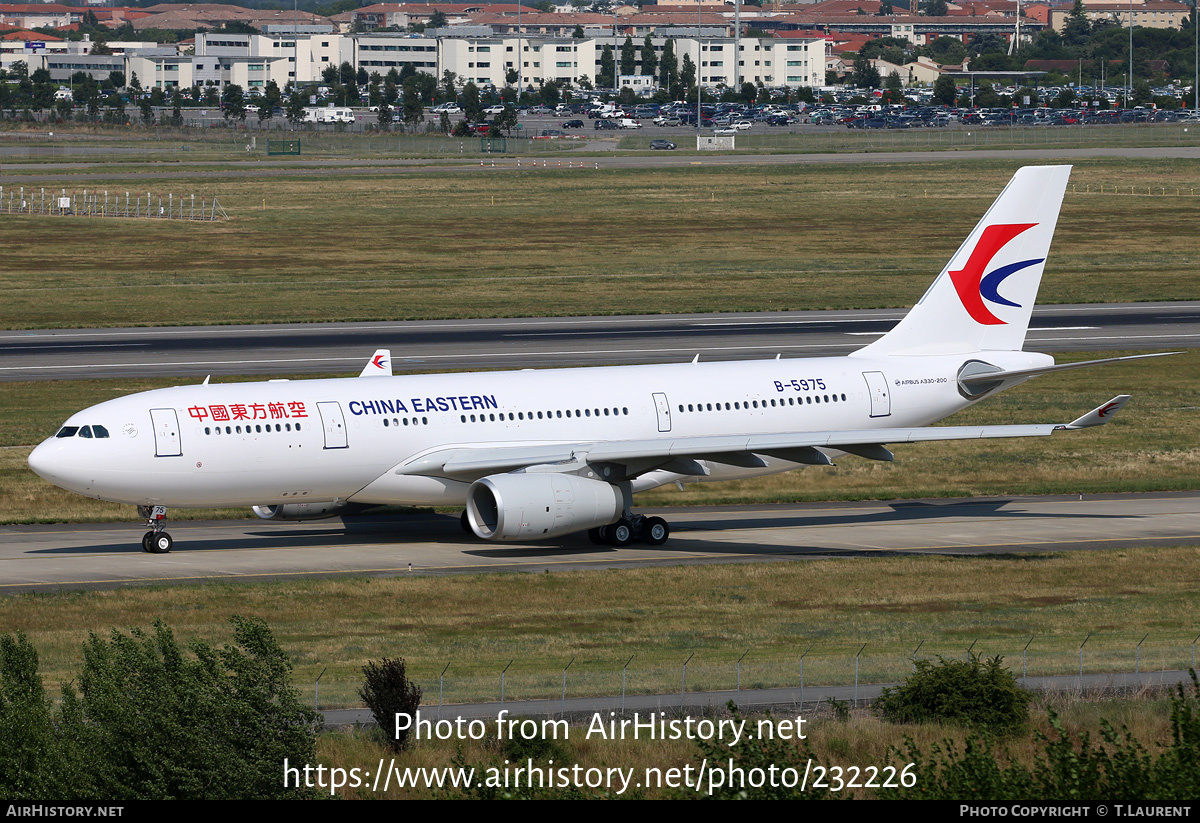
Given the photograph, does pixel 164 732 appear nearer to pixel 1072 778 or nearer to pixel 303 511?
pixel 1072 778

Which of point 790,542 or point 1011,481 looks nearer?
point 790,542

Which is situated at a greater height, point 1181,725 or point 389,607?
point 1181,725

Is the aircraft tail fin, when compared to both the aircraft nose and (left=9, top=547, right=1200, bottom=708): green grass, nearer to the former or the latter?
(left=9, top=547, right=1200, bottom=708): green grass

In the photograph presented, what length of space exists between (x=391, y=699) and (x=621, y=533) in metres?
20.4

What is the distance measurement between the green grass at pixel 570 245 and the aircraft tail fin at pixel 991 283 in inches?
1594

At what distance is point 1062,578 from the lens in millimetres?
41812

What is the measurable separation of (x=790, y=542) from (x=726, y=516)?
4.80 meters

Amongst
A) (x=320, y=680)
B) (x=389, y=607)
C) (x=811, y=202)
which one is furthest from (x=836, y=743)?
(x=811, y=202)

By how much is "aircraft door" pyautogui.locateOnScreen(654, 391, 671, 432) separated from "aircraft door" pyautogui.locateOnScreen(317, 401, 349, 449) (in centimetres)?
939

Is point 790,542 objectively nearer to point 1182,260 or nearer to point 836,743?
point 836,743

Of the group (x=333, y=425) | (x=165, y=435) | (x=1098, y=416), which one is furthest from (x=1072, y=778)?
(x=165, y=435)

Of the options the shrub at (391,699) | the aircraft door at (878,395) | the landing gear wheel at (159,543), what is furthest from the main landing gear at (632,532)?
the shrub at (391,699)

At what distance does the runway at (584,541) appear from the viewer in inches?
1689

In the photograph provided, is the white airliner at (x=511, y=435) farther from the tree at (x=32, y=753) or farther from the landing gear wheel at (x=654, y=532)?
the tree at (x=32, y=753)
